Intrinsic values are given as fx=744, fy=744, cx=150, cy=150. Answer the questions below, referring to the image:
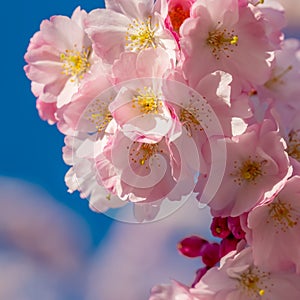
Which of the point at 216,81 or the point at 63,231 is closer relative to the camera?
the point at 216,81

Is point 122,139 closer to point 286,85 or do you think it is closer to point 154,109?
point 154,109

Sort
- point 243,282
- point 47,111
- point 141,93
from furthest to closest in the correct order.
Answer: point 47,111
point 243,282
point 141,93

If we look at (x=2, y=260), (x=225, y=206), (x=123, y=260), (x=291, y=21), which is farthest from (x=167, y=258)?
(x=225, y=206)

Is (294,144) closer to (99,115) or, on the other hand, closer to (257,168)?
(257,168)

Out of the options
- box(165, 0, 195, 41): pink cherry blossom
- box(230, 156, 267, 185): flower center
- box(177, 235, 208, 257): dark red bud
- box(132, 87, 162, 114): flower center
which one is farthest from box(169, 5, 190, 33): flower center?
box(177, 235, 208, 257): dark red bud

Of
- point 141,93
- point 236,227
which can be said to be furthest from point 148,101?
point 236,227

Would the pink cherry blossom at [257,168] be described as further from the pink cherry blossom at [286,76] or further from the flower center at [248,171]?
the pink cherry blossom at [286,76]
